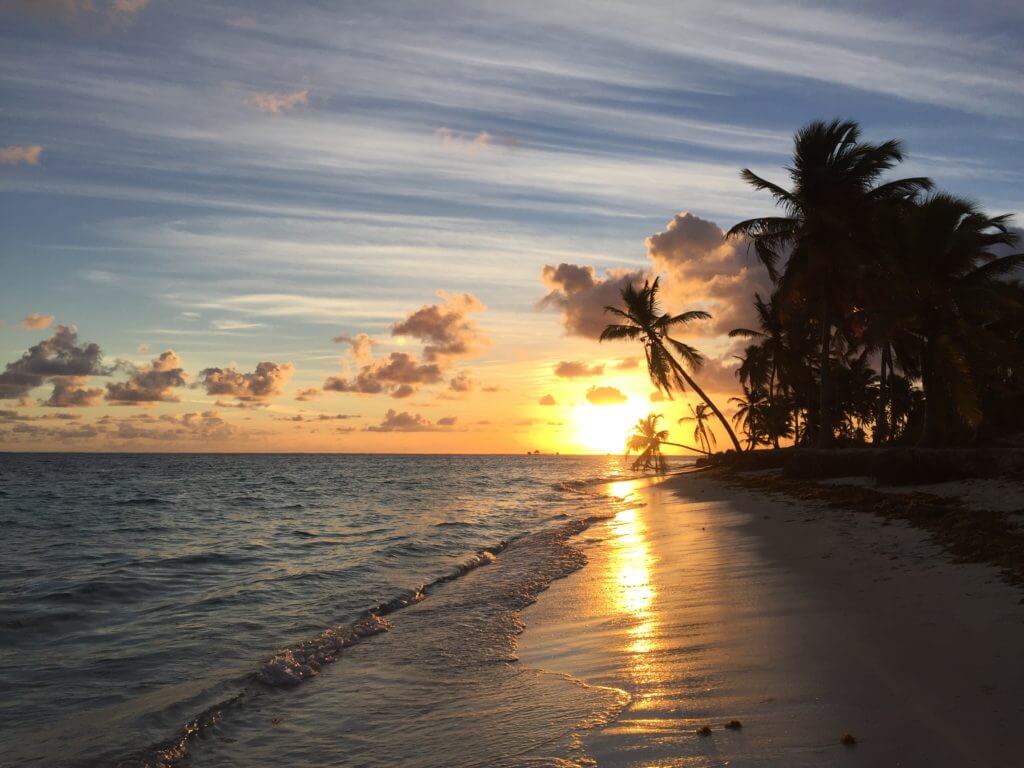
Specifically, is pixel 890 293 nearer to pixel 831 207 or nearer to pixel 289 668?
pixel 831 207

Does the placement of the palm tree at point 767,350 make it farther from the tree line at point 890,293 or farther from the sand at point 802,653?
the sand at point 802,653

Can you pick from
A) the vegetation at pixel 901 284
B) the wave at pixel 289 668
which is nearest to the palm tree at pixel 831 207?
the vegetation at pixel 901 284

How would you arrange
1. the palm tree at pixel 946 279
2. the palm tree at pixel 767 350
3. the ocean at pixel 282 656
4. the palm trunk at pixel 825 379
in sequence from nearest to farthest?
1. the ocean at pixel 282 656
2. the palm tree at pixel 946 279
3. the palm trunk at pixel 825 379
4. the palm tree at pixel 767 350

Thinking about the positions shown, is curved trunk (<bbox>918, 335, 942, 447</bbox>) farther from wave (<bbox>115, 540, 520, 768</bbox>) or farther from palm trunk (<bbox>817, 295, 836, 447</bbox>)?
wave (<bbox>115, 540, 520, 768</bbox>)

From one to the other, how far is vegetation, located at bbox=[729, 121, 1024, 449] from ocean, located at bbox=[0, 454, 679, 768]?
14.5 meters

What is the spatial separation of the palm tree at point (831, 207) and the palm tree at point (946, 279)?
11.3 feet

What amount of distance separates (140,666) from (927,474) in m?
18.4

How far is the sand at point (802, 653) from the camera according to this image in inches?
167

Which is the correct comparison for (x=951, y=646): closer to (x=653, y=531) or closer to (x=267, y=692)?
(x=267, y=692)

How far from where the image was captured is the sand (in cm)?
425

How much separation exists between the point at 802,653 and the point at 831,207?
1026 inches

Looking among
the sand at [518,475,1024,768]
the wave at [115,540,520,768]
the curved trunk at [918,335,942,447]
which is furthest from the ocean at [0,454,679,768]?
the curved trunk at [918,335,942,447]

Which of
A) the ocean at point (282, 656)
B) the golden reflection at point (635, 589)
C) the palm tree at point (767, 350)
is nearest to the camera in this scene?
the ocean at point (282, 656)

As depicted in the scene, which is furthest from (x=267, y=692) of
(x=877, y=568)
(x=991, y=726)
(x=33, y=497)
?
(x=33, y=497)
